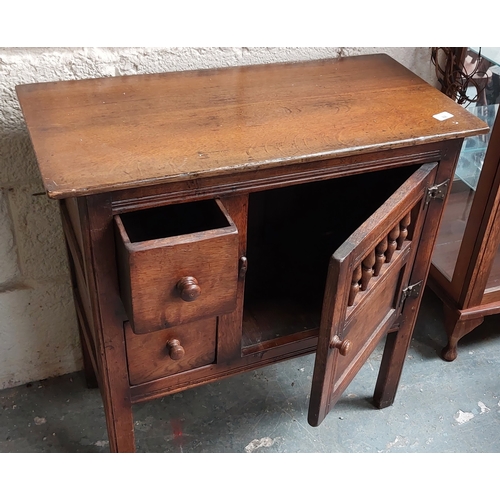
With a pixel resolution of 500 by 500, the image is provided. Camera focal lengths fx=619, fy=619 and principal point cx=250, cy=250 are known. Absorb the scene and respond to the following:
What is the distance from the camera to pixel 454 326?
1.82 m

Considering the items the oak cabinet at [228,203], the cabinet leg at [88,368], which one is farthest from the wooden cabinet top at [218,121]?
the cabinet leg at [88,368]

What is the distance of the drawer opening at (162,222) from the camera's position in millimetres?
1297

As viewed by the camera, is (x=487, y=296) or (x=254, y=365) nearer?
(x=254, y=365)

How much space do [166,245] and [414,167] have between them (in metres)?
0.63

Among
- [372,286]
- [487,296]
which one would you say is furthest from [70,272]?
[487,296]

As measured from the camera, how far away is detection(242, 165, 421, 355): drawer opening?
1.40 m

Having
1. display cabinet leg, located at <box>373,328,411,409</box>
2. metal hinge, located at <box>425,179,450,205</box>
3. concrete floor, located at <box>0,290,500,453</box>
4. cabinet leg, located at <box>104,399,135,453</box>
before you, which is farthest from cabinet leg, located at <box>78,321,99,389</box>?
metal hinge, located at <box>425,179,450,205</box>

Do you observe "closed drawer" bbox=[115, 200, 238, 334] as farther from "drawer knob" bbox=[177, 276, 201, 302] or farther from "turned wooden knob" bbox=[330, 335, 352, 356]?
"turned wooden knob" bbox=[330, 335, 352, 356]

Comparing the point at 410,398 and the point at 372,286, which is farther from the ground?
the point at 372,286

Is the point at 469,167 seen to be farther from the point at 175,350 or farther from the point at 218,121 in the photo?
the point at 175,350

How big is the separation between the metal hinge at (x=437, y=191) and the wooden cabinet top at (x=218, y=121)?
0.12 metres

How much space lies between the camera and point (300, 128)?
1.13 metres

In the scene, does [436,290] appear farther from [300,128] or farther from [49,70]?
[49,70]

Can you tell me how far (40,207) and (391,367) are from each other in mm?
980
